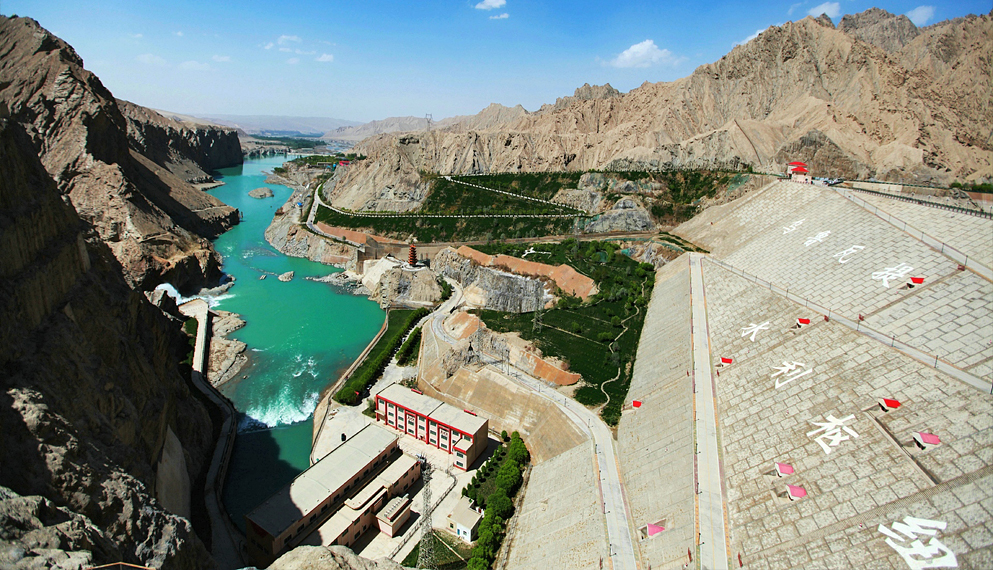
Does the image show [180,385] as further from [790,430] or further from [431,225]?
[431,225]

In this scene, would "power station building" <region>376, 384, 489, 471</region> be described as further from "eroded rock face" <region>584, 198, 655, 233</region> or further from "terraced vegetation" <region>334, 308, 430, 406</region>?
"eroded rock face" <region>584, 198, 655, 233</region>

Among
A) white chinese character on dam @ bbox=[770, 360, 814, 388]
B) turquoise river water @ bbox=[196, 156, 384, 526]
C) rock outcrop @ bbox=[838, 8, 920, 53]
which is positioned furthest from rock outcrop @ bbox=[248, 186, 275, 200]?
rock outcrop @ bbox=[838, 8, 920, 53]

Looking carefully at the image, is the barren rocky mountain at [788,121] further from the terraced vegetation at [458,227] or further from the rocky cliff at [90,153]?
the rocky cliff at [90,153]

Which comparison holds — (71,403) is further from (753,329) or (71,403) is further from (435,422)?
(753,329)

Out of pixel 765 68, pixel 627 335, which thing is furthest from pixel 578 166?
pixel 627 335

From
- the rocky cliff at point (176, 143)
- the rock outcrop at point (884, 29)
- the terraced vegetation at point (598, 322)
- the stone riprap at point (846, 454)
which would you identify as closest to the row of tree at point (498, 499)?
the terraced vegetation at point (598, 322)
